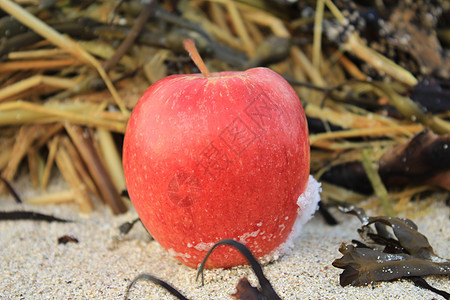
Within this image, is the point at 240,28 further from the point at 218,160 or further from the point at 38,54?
the point at 218,160

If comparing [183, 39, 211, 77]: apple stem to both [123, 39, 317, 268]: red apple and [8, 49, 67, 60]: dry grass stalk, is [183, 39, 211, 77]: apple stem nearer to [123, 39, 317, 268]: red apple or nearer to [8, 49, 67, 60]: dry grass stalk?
[123, 39, 317, 268]: red apple

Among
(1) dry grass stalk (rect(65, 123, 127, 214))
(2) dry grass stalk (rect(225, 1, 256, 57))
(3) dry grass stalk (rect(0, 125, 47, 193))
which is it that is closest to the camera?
(1) dry grass stalk (rect(65, 123, 127, 214))

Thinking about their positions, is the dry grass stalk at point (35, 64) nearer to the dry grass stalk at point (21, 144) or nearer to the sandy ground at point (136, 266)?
the dry grass stalk at point (21, 144)

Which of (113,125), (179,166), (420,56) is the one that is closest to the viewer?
(179,166)

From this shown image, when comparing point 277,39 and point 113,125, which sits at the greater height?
point 277,39

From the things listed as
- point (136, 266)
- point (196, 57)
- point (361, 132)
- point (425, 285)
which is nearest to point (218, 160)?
point (196, 57)

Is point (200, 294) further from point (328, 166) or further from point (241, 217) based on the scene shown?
point (328, 166)

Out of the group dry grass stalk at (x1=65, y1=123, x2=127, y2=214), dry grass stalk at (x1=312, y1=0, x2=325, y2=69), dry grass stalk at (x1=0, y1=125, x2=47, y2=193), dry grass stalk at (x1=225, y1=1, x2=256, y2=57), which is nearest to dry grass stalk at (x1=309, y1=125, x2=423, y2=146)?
dry grass stalk at (x1=312, y1=0, x2=325, y2=69)

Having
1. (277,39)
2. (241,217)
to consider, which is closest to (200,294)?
(241,217)
